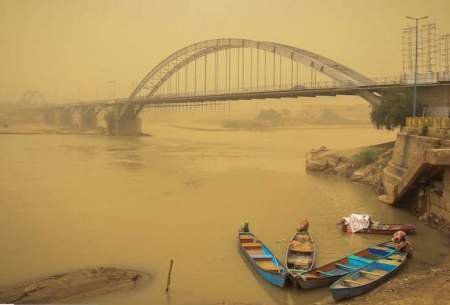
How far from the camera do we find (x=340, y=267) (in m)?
9.69

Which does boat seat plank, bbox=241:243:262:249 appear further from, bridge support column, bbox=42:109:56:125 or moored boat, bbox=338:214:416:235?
bridge support column, bbox=42:109:56:125

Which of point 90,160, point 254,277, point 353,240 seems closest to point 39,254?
point 254,277

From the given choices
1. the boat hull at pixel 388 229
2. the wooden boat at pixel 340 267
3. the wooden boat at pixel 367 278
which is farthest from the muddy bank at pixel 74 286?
the boat hull at pixel 388 229

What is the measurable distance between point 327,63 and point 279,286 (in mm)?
31687

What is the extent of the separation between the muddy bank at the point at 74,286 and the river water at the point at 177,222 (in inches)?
14.7

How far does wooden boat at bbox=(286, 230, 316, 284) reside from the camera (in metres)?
9.80

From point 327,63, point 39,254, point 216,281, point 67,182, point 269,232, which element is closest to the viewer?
point 216,281

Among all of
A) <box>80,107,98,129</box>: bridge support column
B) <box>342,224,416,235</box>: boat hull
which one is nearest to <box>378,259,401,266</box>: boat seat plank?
<box>342,224,416,235</box>: boat hull

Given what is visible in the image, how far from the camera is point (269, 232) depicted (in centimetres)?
1373

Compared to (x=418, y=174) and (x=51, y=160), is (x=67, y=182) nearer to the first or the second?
(x=51, y=160)

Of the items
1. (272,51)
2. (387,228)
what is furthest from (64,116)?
(387,228)

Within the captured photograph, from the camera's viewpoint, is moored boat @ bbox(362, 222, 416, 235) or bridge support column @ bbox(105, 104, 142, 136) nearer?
moored boat @ bbox(362, 222, 416, 235)

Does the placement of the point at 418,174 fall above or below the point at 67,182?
above

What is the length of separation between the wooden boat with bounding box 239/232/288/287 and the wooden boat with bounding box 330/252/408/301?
1.14 metres
